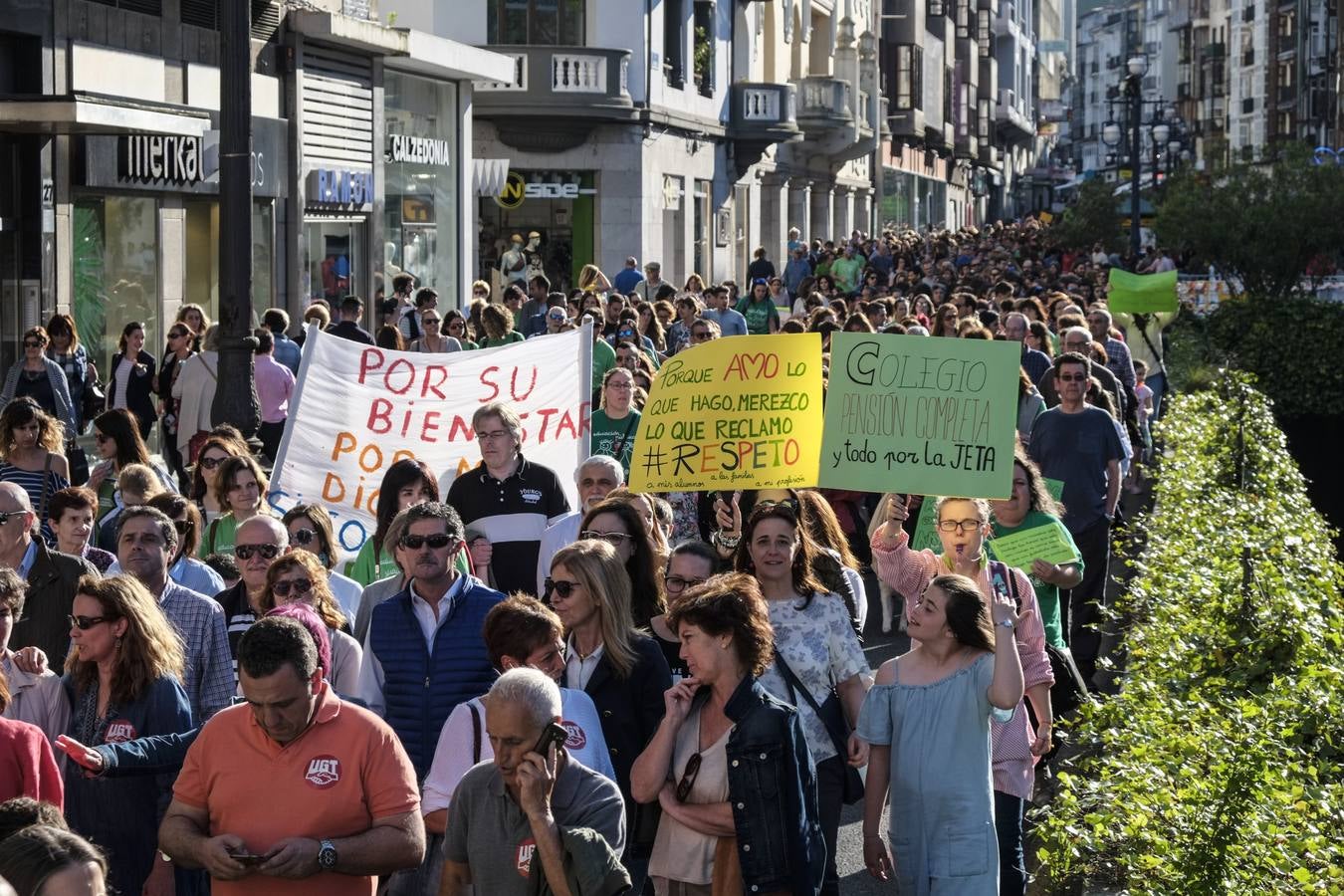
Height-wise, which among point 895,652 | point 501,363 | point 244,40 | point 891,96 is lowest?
point 895,652

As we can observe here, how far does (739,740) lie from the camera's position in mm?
5734

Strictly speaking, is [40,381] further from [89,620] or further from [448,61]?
[448,61]

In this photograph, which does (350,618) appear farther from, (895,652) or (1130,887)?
(895,652)

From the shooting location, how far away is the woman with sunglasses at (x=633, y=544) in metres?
7.39

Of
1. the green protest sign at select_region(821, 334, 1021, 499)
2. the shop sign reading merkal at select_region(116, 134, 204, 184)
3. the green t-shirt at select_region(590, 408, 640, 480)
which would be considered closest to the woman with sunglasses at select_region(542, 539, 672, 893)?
the green protest sign at select_region(821, 334, 1021, 499)

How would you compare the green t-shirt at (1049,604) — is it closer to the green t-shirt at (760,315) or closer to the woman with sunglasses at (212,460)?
the woman with sunglasses at (212,460)

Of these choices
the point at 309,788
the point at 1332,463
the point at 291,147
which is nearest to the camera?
the point at 309,788

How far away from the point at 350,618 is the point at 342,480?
7.97 ft

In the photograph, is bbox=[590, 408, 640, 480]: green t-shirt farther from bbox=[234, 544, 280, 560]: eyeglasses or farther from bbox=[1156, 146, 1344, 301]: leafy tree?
bbox=[1156, 146, 1344, 301]: leafy tree

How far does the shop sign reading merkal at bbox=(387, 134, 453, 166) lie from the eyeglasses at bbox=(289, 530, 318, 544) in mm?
19681

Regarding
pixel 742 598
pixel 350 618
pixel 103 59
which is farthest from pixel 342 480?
pixel 103 59

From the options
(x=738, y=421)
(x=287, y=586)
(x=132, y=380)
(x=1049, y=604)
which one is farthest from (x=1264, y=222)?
(x=287, y=586)

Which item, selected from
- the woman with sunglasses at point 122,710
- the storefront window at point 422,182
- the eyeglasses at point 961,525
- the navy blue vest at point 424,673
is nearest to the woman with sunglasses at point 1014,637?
the eyeglasses at point 961,525

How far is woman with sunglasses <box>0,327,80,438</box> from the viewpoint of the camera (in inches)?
570
